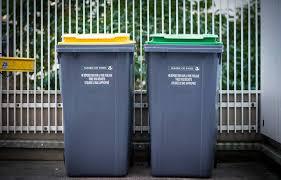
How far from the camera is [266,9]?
664cm

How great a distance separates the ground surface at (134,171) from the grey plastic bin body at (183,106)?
0.31 m

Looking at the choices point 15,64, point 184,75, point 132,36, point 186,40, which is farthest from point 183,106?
point 15,64

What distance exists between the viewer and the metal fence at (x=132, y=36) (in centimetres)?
686

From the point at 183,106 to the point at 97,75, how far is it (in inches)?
36.5

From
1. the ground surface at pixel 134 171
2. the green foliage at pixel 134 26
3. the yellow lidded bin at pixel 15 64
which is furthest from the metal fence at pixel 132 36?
the yellow lidded bin at pixel 15 64

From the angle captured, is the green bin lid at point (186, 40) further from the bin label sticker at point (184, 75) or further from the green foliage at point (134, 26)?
the green foliage at point (134, 26)

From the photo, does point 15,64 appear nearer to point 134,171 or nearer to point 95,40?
point 95,40

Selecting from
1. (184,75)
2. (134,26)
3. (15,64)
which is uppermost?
(134,26)

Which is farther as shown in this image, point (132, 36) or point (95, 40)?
point (132, 36)

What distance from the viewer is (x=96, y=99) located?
5691 millimetres

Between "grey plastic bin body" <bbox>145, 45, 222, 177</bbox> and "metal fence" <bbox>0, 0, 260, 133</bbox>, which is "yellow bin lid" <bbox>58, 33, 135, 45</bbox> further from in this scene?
"metal fence" <bbox>0, 0, 260, 133</bbox>

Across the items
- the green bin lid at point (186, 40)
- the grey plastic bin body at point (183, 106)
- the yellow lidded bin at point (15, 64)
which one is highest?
the green bin lid at point (186, 40)

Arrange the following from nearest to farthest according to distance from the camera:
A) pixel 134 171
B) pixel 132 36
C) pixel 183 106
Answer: pixel 183 106
pixel 134 171
pixel 132 36

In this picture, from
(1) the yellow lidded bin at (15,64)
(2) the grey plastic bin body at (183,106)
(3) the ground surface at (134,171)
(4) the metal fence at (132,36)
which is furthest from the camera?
(4) the metal fence at (132,36)
